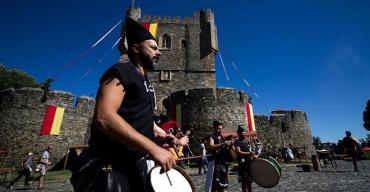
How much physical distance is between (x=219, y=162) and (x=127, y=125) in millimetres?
4318

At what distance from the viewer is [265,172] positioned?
199 inches

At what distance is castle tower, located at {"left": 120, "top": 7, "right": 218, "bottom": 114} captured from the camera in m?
25.5

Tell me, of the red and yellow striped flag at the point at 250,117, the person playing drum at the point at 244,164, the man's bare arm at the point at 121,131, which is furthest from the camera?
the red and yellow striped flag at the point at 250,117

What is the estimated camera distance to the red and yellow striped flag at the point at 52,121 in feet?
53.2

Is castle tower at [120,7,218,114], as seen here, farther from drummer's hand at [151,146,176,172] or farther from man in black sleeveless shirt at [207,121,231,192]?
drummer's hand at [151,146,176,172]

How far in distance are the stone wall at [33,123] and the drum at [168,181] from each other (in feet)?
56.8

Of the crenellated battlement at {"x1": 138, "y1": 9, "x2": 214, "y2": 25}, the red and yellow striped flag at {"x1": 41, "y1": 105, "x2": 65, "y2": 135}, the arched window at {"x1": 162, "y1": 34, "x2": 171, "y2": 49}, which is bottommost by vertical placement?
the red and yellow striped flag at {"x1": 41, "y1": 105, "x2": 65, "y2": 135}

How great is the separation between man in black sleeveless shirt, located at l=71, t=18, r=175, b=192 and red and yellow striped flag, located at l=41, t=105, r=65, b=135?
16889 mm

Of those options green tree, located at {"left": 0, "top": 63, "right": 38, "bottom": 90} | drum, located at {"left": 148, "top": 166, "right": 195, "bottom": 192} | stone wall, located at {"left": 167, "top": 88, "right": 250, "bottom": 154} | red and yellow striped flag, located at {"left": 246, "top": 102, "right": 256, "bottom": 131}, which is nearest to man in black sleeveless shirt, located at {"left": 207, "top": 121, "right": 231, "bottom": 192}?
drum, located at {"left": 148, "top": 166, "right": 195, "bottom": 192}

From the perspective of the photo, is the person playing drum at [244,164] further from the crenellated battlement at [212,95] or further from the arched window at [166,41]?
the arched window at [166,41]

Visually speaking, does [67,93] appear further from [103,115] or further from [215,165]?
[103,115]

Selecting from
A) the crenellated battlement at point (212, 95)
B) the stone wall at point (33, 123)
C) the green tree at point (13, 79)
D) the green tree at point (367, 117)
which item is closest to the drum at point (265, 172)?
the crenellated battlement at point (212, 95)

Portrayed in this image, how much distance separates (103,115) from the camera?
1.28 metres

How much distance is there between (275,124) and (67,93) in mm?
17859
